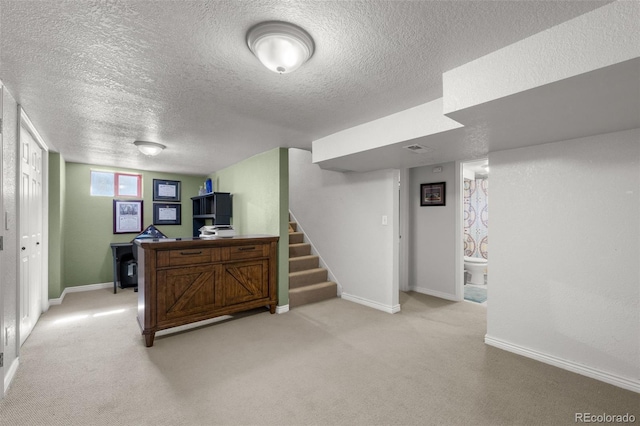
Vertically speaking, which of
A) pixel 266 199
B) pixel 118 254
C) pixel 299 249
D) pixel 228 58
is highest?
pixel 228 58

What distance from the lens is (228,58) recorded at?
173 cm

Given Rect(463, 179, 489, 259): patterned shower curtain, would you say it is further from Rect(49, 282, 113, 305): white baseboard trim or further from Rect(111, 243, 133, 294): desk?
Rect(49, 282, 113, 305): white baseboard trim

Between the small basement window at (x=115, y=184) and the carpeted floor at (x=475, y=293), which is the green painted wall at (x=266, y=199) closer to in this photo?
the small basement window at (x=115, y=184)

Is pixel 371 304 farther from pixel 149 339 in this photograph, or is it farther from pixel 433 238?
pixel 149 339

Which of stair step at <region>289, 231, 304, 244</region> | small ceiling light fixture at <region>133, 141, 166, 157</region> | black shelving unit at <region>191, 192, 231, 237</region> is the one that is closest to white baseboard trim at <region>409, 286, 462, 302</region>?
stair step at <region>289, 231, 304, 244</region>

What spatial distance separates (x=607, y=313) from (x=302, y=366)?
2.37 metres

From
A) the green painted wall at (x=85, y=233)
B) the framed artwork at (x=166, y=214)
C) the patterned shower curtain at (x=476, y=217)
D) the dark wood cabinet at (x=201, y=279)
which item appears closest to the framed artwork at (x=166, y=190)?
the framed artwork at (x=166, y=214)

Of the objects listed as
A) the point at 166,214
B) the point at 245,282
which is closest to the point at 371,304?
the point at 245,282

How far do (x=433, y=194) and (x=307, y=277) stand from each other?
2.39m

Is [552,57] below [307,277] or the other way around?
the other way around

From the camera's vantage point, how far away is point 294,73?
6.24 ft

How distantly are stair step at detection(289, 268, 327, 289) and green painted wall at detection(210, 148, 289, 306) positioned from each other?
327mm

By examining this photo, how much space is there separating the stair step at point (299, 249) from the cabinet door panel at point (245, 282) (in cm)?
115

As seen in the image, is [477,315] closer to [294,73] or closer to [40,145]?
[294,73]
